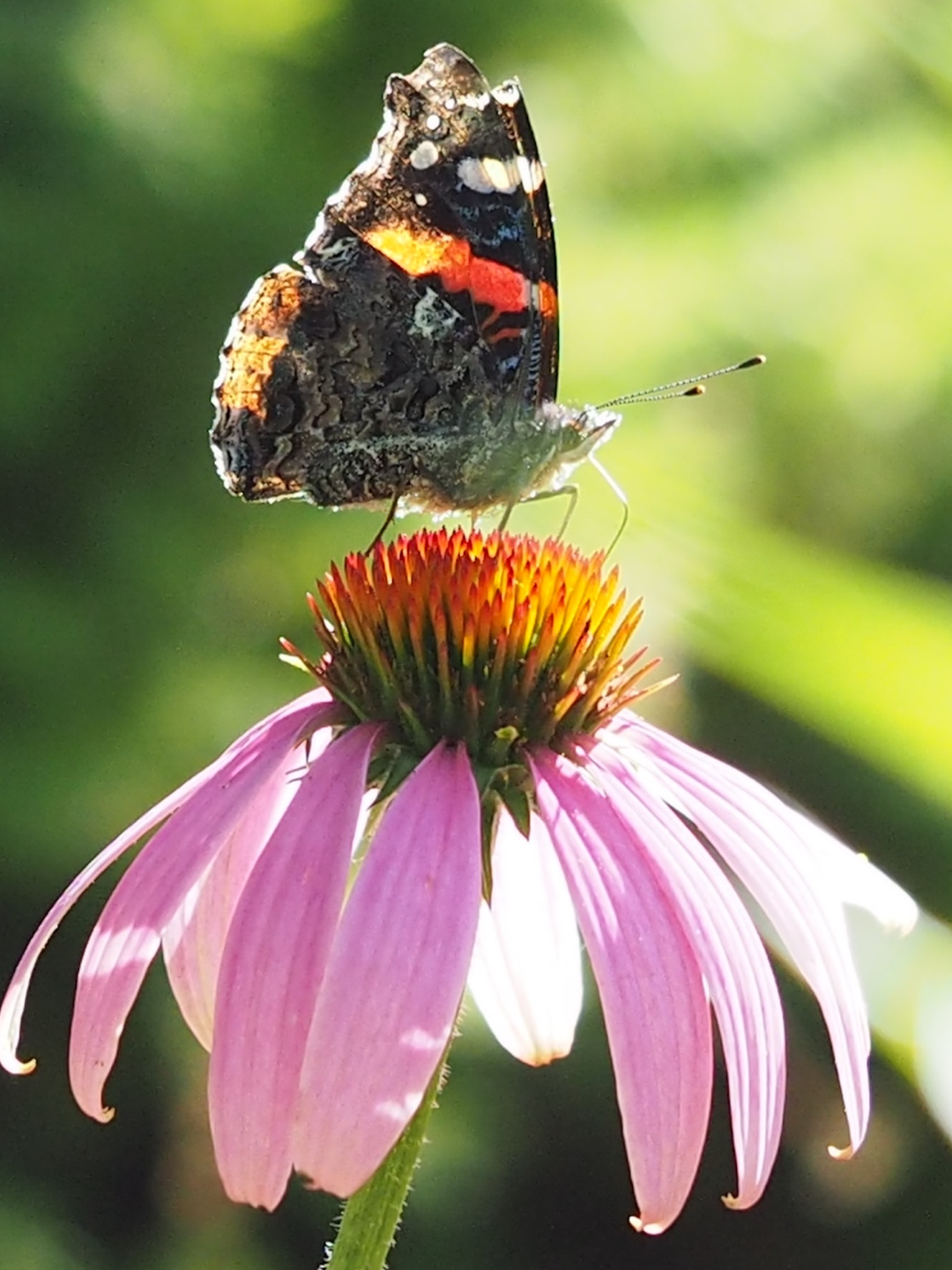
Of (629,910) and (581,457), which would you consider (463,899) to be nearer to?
(629,910)

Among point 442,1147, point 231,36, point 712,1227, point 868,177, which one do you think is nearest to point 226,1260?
point 442,1147

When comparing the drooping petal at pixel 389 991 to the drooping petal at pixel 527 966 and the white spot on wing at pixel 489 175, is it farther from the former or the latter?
the white spot on wing at pixel 489 175

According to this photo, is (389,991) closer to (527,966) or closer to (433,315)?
(527,966)

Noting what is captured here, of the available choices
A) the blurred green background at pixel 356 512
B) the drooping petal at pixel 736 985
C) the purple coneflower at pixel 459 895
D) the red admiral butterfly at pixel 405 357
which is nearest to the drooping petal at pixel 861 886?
the purple coneflower at pixel 459 895

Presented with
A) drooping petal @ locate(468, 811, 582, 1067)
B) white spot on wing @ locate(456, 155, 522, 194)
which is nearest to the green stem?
drooping petal @ locate(468, 811, 582, 1067)

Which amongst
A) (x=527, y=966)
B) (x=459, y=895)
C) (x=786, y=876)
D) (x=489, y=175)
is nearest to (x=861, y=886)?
(x=786, y=876)

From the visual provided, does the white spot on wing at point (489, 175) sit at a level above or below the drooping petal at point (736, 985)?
above
